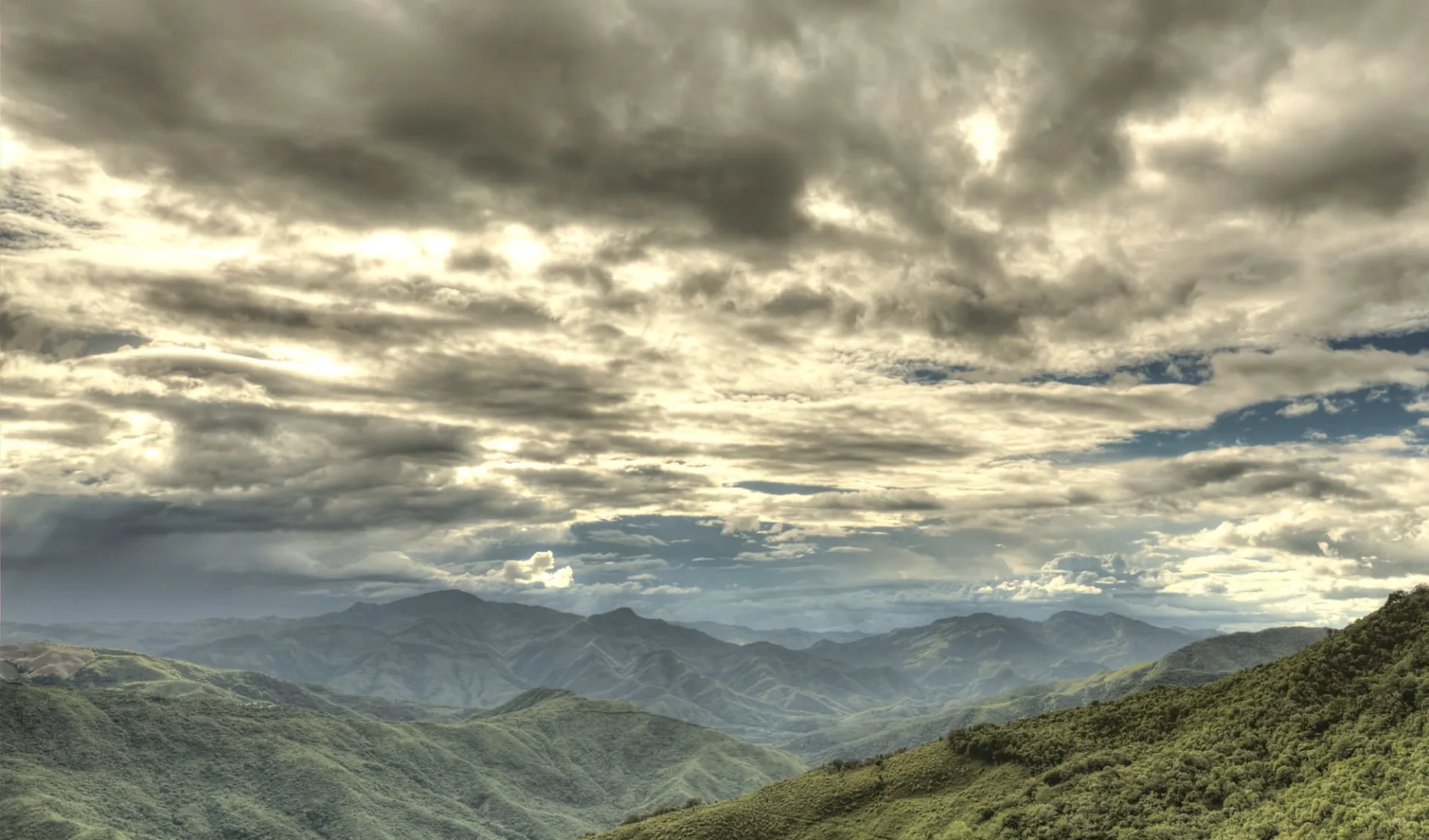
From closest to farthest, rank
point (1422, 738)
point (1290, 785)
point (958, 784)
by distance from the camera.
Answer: point (1422, 738) < point (1290, 785) < point (958, 784)

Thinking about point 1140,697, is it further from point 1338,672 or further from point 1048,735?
point 1338,672

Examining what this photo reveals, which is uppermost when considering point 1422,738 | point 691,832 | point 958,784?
point 1422,738

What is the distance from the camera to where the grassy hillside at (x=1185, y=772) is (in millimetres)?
103750

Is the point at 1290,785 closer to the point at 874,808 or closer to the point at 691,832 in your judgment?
the point at 874,808

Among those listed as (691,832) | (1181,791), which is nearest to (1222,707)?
(1181,791)

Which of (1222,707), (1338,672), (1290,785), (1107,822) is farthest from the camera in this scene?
(1222,707)

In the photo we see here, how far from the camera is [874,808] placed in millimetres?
171375

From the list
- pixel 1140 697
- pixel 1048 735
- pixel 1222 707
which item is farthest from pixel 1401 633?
pixel 1048 735

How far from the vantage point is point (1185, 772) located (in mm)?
128750

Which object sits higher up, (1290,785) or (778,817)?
(1290,785)

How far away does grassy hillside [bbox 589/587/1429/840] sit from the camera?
340ft

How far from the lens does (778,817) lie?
177 m

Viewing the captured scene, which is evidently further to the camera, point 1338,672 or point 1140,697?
point 1140,697

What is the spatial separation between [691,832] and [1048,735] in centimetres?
7874
